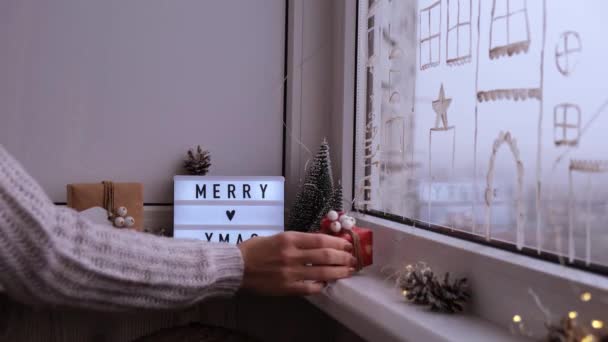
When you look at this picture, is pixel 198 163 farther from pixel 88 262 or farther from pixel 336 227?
pixel 88 262

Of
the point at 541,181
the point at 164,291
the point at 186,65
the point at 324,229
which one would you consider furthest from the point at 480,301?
the point at 186,65

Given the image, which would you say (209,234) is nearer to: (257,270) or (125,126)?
(125,126)

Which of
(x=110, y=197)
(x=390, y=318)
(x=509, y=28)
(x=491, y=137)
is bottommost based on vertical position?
(x=390, y=318)

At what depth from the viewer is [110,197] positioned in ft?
3.98

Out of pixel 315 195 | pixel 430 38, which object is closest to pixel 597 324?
pixel 430 38

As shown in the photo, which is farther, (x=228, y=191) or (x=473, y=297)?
(x=228, y=191)

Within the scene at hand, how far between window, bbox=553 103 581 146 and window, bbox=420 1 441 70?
1.00ft

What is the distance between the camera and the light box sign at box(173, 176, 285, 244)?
126cm

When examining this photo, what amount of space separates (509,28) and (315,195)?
56 centimetres

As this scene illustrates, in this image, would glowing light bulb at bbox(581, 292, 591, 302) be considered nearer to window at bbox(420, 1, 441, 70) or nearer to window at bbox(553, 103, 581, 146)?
window at bbox(553, 103, 581, 146)

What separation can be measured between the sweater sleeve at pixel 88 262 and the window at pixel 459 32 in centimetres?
45

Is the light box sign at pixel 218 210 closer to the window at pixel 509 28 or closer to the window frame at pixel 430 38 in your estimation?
the window frame at pixel 430 38

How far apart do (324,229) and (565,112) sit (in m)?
0.46

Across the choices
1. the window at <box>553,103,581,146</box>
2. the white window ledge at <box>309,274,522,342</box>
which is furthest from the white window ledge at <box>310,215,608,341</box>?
the window at <box>553,103,581,146</box>
